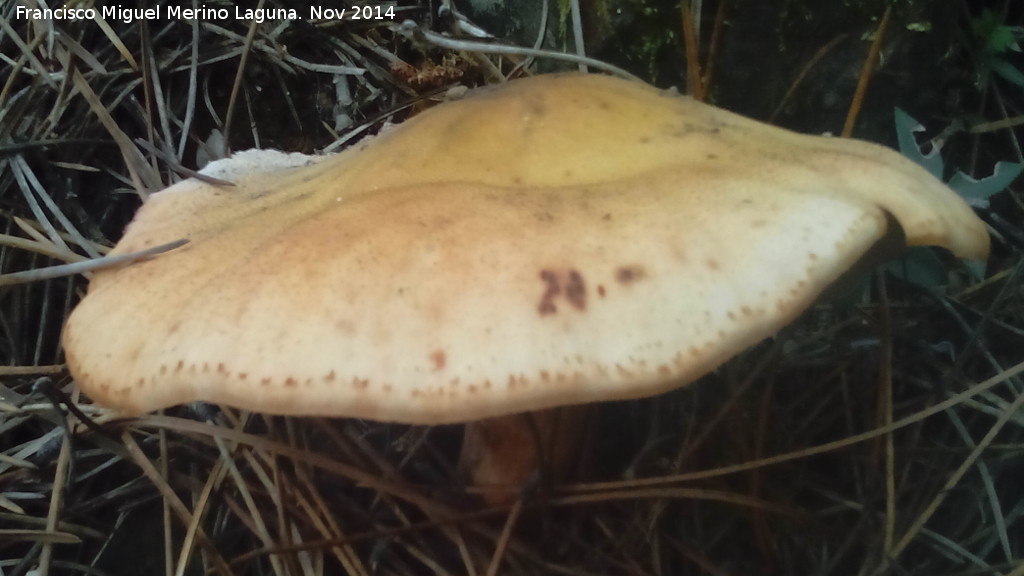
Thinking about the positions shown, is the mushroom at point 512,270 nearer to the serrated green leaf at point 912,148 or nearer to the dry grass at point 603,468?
the serrated green leaf at point 912,148

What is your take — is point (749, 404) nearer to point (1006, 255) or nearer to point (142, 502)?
point (1006, 255)

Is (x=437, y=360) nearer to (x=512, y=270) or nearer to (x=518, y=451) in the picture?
(x=512, y=270)

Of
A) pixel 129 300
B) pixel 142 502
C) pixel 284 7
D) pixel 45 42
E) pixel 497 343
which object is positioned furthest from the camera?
pixel 284 7

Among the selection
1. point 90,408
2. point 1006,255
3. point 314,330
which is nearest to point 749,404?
point 1006,255

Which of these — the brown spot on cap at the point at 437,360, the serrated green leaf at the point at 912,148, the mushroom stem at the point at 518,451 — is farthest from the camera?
the serrated green leaf at the point at 912,148

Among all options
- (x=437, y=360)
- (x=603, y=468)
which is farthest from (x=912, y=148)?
(x=437, y=360)

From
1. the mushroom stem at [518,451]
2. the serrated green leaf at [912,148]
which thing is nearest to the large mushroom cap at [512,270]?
the serrated green leaf at [912,148]
